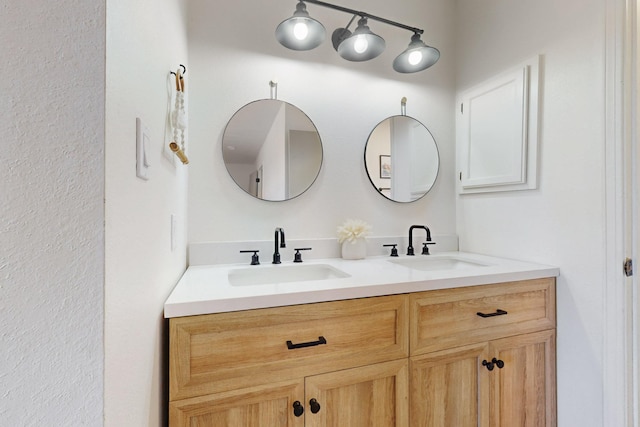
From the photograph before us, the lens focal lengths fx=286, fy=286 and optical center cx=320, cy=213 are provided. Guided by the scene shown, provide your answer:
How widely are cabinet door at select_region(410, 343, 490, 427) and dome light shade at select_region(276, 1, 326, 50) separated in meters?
1.52

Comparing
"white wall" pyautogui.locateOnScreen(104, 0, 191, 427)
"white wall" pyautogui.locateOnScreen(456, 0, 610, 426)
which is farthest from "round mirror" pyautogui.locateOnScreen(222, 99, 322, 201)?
"white wall" pyautogui.locateOnScreen(456, 0, 610, 426)

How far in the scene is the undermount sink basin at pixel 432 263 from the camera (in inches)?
62.9

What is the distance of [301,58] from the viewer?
159 centimetres

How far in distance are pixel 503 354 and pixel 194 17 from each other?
2.11m

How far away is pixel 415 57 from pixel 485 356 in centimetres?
157

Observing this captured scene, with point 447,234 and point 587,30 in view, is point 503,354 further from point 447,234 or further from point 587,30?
point 587,30

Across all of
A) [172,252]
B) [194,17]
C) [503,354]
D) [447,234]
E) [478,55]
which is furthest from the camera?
[447,234]

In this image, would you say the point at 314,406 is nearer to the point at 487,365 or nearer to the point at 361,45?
the point at 487,365

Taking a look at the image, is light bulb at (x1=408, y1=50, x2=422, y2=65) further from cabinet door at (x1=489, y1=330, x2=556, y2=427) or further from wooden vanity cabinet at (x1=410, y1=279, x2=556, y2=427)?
cabinet door at (x1=489, y1=330, x2=556, y2=427)

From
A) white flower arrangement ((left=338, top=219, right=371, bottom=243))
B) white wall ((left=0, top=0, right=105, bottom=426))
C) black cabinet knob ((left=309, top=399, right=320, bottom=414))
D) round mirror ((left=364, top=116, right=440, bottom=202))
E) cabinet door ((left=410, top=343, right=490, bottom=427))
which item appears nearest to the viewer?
white wall ((left=0, top=0, right=105, bottom=426))

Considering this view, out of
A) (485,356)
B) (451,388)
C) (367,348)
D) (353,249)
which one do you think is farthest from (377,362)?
(353,249)

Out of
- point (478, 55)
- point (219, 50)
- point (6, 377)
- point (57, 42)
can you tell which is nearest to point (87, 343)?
point (6, 377)

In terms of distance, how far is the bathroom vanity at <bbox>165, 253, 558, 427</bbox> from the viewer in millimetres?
836

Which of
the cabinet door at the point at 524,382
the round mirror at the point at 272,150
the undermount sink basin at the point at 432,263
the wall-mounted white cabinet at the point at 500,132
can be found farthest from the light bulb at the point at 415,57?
the cabinet door at the point at 524,382
